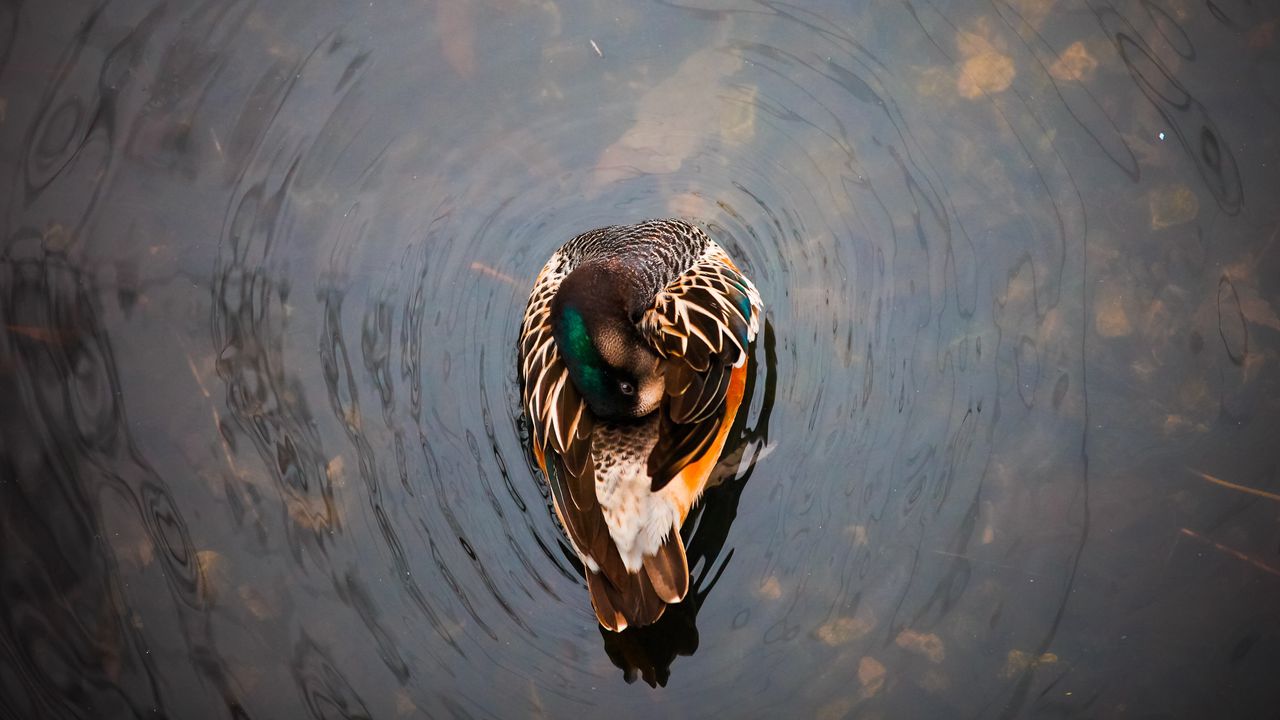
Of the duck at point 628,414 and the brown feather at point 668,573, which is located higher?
the duck at point 628,414

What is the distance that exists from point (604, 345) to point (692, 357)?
11.1 inches

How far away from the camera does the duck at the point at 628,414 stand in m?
3.26

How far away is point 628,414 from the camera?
3.36 m

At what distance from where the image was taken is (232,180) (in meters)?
4.09

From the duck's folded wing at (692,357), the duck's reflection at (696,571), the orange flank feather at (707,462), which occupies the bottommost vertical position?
the duck's reflection at (696,571)

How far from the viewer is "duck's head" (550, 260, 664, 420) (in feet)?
10.6

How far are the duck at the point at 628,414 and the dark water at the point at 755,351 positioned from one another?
0.21 meters

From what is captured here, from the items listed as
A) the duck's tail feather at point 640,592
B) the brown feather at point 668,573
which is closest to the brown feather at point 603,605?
the duck's tail feather at point 640,592

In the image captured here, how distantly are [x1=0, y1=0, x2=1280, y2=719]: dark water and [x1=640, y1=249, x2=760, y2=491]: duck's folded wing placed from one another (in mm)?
407

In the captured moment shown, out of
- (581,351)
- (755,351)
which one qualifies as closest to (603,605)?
(581,351)

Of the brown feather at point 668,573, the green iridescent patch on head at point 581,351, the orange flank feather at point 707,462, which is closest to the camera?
the green iridescent patch on head at point 581,351

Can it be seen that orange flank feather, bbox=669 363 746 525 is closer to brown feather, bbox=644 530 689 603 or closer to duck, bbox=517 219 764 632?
duck, bbox=517 219 764 632

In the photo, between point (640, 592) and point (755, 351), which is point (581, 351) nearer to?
point (640, 592)

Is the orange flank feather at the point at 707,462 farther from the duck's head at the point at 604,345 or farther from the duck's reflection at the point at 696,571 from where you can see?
the duck's head at the point at 604,345
